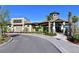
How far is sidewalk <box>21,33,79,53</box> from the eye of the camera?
1575 centimetres

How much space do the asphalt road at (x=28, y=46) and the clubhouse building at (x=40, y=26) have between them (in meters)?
0.54

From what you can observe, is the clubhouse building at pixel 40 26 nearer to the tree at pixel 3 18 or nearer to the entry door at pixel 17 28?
the entry door at pixel 17 28

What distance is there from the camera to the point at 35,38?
17.6 meters

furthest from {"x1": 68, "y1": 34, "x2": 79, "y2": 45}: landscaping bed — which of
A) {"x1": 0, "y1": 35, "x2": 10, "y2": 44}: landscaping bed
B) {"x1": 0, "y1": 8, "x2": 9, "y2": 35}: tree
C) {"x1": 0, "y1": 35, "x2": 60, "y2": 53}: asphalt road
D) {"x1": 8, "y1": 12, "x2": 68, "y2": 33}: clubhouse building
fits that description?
{"x1": 0, "y1": 8, "x2": 9, "y2": 35}: tree

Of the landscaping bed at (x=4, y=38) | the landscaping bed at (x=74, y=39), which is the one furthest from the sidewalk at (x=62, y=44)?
the landscaping bed at (x=4, y=38)

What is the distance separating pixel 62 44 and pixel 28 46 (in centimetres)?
214

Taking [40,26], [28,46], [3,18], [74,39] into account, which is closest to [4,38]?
[3,18]

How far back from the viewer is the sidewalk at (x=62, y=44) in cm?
1575

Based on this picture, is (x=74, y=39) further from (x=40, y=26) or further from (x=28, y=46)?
(x=28, y=46)

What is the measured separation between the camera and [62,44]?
16.8 metres
